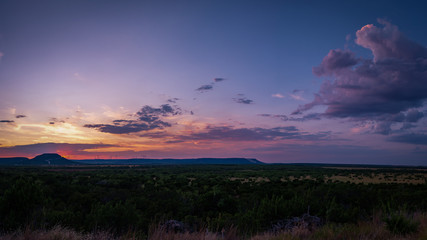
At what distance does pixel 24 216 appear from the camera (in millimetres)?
9359

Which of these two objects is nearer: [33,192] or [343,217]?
[343,217]

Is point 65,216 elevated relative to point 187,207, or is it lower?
elevated

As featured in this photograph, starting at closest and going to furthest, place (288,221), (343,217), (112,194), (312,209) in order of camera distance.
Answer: (288,221), (343,217), (312,209), (112,194)

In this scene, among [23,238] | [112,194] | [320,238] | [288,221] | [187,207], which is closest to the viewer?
[23,238]

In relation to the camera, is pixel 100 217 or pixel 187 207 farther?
pixel 187 207

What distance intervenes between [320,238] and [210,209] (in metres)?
13.1

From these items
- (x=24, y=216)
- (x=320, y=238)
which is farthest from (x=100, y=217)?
(x=320, y=238)

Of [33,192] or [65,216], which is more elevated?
[33,192]

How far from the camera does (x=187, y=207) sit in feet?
57.7

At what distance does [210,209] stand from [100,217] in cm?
985

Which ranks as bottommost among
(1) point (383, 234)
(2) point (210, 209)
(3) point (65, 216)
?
(2) point (210, 209)

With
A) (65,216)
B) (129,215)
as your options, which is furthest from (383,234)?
(65,216)

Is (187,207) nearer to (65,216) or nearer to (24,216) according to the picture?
(65,216)

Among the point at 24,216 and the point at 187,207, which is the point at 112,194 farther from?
the point at 24,216
